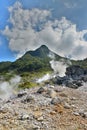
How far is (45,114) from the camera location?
1270 inches

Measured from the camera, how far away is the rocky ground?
2955 centimetres

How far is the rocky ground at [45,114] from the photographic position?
29.5 m

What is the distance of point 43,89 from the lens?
141 ft

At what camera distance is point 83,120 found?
31.6 metres

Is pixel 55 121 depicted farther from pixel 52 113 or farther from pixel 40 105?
pixel 40 105

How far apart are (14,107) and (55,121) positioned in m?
5.59

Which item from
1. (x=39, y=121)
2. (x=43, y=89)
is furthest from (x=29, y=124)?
(x=43, y=89)

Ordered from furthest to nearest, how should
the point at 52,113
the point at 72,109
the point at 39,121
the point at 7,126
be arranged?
the point at 72,109
the point at 52,113
the point at 39,121
the point at 7,126

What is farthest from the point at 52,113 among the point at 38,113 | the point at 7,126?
the point at 7,126

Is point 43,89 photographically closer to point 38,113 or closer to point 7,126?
point 38,113

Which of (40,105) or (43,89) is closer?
(40,105)

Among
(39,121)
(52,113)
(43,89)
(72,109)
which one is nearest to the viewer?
(39,121)

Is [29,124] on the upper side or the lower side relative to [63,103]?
lower

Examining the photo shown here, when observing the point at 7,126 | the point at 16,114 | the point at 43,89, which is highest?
the point at 43,89
